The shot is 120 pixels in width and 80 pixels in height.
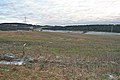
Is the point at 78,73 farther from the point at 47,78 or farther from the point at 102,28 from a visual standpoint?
the point at 102,28

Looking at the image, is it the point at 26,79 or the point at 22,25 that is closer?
the point at 26,79

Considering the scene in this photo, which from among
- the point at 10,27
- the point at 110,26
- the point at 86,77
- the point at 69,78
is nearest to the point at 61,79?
the point at 69,78

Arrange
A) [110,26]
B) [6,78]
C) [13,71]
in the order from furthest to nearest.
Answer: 1. [110,26]
2. [13,71]
3. [6,78]

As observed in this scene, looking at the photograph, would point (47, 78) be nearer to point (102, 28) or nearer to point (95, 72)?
point (95, 72)

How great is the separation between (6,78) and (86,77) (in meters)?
4.89

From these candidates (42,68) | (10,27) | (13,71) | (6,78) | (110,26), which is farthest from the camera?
(10,27)

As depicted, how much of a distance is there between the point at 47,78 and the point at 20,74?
1793 millimetres

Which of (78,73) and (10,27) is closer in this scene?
(78,73)

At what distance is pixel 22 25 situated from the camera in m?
177

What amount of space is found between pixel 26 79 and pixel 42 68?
4.05m

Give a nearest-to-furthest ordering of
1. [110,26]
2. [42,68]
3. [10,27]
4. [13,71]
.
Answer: [13,71] → [42,68] → [110,26] → [10,27]

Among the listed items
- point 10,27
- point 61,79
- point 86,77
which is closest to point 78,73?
point 86,77

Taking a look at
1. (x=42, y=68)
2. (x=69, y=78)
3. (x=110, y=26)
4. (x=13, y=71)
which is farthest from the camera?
(x=110, y=26)

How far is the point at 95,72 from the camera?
17.6 metres
